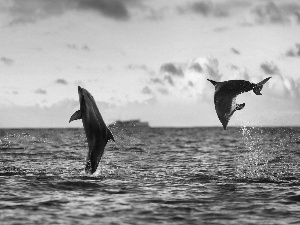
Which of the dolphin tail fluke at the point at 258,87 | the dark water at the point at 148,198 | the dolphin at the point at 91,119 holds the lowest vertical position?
the dark water at the point at 148,198

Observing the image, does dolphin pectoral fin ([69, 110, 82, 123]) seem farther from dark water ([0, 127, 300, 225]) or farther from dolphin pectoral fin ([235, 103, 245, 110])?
dolphin pectoral fin ([235, 103, 245, 110])

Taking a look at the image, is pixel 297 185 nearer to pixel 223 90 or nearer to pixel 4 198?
pixel 223 90

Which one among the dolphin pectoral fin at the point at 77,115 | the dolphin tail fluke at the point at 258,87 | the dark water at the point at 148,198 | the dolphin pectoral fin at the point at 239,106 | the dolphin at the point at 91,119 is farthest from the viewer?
the dolphin tail fluke at the point at 258,87

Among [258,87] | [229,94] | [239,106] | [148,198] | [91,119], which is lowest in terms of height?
[148,198]

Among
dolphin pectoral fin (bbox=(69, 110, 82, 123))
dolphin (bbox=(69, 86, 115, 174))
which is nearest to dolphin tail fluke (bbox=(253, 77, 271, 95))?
dolphin (bbox=(69, 86, 115, 174))

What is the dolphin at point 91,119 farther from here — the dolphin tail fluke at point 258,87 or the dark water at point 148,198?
the dolphin tail fluke at point 258,87

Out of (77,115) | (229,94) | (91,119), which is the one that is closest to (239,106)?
(229,94)

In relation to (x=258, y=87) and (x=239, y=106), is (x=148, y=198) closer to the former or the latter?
(x=239, y=106)

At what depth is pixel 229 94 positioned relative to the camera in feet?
53.9

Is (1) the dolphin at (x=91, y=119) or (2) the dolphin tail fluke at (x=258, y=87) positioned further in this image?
(2) the dolphin tail fluke at (x=258, y=87)

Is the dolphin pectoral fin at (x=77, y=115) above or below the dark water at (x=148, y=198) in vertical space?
above

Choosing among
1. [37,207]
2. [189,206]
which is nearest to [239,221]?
[189,206]

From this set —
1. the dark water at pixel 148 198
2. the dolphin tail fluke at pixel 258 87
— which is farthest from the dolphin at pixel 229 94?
the dark water at pixel 148 198

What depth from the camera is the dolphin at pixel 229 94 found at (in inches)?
634
